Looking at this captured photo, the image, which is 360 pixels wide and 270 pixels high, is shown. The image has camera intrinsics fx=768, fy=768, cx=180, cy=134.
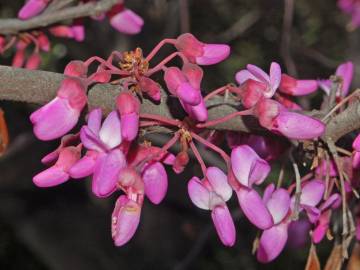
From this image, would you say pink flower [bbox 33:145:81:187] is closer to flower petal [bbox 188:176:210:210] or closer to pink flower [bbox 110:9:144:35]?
flower petal [bbox 188:176:210:210]

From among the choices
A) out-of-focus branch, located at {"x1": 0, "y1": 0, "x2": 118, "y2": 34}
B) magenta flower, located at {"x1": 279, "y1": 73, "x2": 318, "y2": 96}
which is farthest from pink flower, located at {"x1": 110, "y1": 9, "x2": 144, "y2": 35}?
magenta flower, located at {"x1": 279, "y1": 73, "x2": 318, "y2": 96}

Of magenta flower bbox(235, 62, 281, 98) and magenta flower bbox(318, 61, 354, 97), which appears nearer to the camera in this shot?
magenta flower bbox(235, 62, 281, 98)

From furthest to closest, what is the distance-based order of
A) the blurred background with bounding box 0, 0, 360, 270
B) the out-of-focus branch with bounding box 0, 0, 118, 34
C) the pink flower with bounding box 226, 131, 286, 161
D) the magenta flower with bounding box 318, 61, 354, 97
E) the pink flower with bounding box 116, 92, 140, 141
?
the blurred background with bounding box 0, 0, 360, 270
the out-of-focus branch with bounding box 0, 0, 118, 34
the magenta flower with bounding box 318, 61, 354, 97
the pink flower with bounding box 226, 131, 286, 161
the pink flower with bounding box 116, 92, 140, 141

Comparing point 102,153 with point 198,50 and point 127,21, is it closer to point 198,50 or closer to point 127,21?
point 198,50

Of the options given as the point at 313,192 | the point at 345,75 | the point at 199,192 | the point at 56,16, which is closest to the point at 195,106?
the point at 199,192

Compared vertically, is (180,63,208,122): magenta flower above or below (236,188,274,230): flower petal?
above

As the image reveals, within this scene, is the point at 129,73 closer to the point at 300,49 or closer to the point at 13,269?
the point at 300,49
